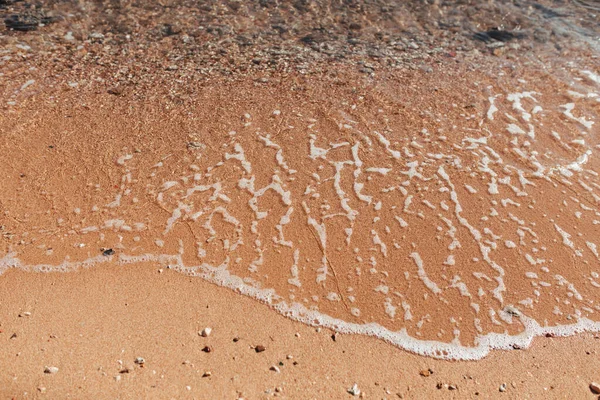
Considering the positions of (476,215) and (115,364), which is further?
(476,215)

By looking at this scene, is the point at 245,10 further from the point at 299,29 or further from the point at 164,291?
the point at 164,291

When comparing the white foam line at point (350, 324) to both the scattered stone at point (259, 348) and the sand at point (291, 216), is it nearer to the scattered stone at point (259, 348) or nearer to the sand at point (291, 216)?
the sand at point (291, 216)

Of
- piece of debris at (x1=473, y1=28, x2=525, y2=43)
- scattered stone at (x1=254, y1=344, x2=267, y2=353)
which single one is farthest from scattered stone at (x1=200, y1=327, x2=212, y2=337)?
piece of debris at (x1=473, y1=28, x2=525, y2=43)

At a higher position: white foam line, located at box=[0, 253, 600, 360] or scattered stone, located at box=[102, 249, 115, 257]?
scattered stone, located at box=[102, 249, 115, 257]

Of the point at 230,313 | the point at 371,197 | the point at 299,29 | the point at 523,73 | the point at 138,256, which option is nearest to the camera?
the point at 230,313

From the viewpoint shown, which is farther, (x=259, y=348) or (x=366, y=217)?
(x=366, y=217)

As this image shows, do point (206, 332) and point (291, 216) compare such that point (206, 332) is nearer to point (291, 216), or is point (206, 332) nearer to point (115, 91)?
point (291, 216)

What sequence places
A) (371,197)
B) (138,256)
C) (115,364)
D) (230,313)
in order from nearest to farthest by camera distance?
(115,364) → (230,313) → (138,256) → (371,197)

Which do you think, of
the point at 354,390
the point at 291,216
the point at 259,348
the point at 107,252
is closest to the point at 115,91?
the point at 107,252

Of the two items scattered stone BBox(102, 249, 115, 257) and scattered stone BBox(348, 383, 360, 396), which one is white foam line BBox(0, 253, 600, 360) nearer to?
A: scattered stone BBox(102, 249, 115, 257)

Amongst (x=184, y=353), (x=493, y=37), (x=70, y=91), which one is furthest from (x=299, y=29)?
(x=184, y=353)

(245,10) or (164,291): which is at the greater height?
(245,10)
